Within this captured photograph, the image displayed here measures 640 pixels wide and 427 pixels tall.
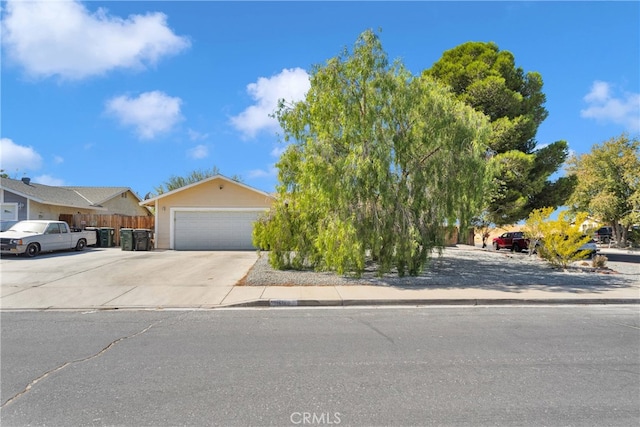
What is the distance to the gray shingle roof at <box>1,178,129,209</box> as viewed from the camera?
973 inches

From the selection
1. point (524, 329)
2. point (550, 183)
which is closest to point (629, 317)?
point (524, 329)

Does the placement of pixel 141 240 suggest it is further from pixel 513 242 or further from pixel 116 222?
pixel 513 242

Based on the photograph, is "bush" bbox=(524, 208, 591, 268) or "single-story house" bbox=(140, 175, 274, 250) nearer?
"bush" bbox=(524, 208, 591, 268)

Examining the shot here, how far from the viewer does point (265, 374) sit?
14.7ft

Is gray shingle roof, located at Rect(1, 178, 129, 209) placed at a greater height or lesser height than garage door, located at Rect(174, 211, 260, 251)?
greater

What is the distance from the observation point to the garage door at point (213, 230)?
2261cm

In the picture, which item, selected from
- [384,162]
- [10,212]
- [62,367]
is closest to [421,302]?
[384,162]

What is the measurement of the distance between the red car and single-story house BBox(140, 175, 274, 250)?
16.6 metres

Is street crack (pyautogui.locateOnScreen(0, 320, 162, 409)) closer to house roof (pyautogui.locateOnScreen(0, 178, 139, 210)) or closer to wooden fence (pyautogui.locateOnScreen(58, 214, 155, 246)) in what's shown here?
wooden fence (pyautogui.locateOnScreen(58, 214, 155, 246))

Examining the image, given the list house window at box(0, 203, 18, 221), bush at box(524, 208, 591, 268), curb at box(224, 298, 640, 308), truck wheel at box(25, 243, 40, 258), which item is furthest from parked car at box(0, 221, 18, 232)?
bush at box(524, 208, 591, 268)

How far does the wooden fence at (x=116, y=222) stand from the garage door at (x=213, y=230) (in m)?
2.68

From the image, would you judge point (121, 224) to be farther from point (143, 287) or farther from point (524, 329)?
point (524, 329)

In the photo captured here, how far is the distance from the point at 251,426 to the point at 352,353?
7.04 ft

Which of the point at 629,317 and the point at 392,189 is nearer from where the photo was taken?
the point at 629,317
